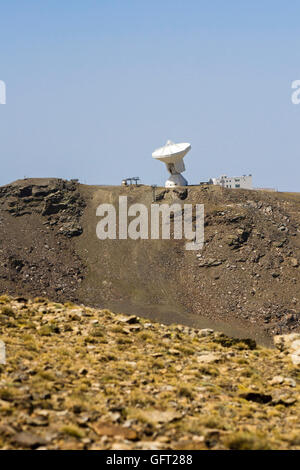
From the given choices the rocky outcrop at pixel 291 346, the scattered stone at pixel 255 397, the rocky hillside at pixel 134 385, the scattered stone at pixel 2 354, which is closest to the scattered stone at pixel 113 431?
the rocky hillside at pixel 134 385

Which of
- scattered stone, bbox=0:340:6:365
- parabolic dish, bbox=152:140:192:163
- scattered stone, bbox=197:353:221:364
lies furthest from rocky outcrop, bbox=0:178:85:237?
scattered stone, bbox=0:340:6:365

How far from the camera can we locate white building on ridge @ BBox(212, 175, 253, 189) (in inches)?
6344

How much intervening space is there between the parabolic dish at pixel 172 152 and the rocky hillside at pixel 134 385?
8615 centimetres

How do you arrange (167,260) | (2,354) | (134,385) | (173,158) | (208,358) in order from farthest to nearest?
(173,158) < (167,260) < (208,358) < (2,354) < (134,385)

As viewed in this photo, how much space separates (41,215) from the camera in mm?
114688

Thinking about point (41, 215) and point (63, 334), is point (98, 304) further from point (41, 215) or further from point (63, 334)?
point (63, 334)

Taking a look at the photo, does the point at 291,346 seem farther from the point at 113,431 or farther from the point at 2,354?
the point at 113,431

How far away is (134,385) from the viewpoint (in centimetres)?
1961

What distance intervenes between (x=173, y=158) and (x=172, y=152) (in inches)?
39.1

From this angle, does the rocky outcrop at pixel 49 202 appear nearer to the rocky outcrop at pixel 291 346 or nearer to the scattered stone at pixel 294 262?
the scattered stone at pixel 294 262

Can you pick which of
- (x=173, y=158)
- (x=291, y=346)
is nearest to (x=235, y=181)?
(x=173, y=158)

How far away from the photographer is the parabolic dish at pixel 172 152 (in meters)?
114

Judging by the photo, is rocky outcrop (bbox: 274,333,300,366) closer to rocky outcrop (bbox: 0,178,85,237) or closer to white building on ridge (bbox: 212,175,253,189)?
rocky outcrop (bbox: 0,178,85,237)

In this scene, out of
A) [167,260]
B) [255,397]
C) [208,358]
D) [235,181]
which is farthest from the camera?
[235,181]
